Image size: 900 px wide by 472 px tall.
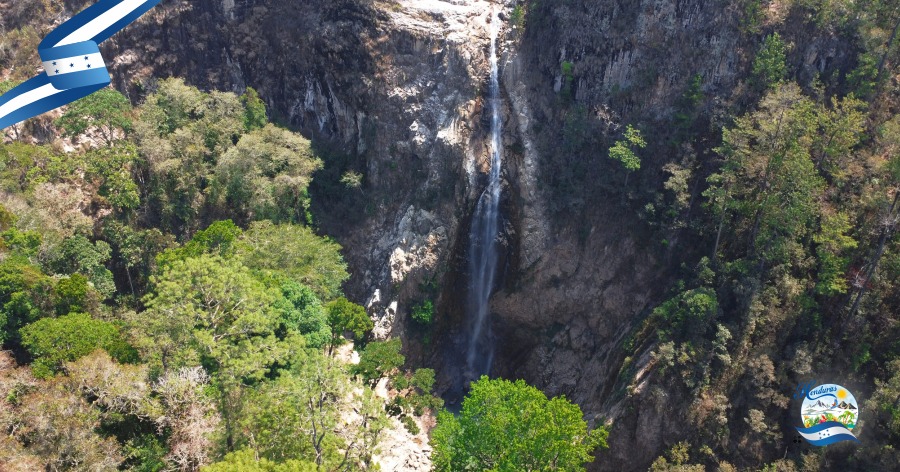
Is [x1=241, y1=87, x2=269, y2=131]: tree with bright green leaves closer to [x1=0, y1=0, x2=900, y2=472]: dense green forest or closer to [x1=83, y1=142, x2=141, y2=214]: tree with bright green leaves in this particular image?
[x1=0, y1=0, x2=900, y2=472]: dense green forest

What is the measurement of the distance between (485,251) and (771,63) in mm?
22398

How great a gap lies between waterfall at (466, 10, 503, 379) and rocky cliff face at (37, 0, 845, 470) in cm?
73

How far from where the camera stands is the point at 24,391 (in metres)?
26.3

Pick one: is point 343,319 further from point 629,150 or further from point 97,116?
point 629,150

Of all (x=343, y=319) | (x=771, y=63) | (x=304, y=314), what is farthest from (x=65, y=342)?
(x=771, y=63)

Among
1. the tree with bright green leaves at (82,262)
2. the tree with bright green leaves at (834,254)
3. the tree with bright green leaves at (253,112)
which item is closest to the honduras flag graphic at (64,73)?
the tree with bright green leaves at (82,262)

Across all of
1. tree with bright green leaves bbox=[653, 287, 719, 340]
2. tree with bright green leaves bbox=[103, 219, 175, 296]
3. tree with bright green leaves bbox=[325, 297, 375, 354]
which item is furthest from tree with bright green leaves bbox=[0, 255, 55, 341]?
tree with bright green leaves bbox=[653, 287, 719, 340]

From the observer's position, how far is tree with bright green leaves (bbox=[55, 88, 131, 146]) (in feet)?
130

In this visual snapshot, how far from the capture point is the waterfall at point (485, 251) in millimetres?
45156

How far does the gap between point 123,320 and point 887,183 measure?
Answer: 4333 centimetres

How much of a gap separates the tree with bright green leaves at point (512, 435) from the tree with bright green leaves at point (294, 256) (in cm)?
1409

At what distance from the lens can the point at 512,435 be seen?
27.3m

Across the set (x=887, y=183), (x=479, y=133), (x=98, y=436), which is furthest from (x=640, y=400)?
(x=98, y=436)

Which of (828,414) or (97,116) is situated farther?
(97,116)
